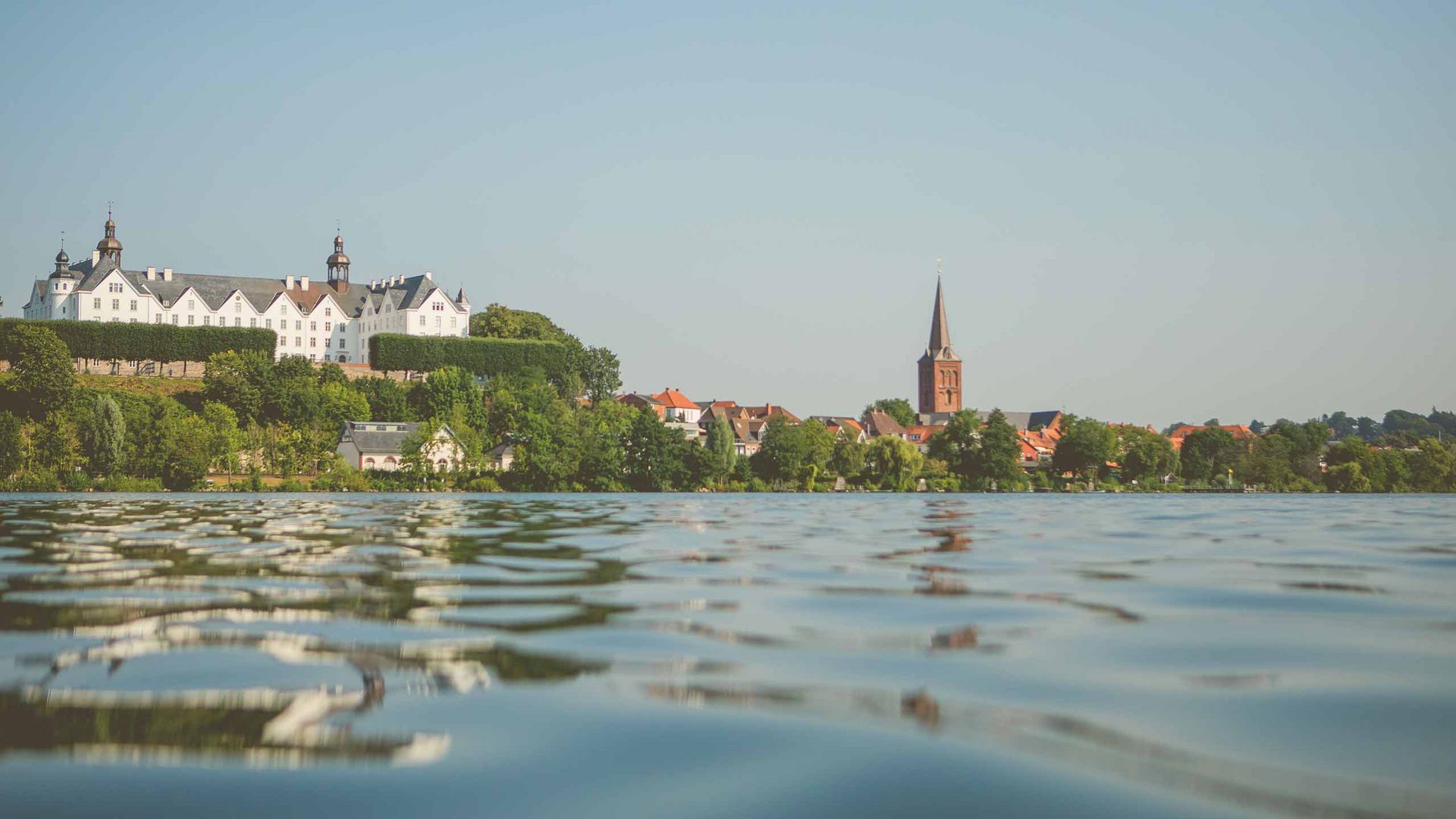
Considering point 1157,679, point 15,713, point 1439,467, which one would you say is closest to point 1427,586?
point 1157,679

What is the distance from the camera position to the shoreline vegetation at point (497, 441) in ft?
218

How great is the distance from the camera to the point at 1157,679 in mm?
6539

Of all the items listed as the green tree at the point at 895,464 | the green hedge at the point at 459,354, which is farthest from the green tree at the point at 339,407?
the green tree at the point at 895,464

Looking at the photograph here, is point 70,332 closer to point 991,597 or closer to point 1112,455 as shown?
point 1112,455

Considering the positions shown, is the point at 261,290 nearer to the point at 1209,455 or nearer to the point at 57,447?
the point at 57,447

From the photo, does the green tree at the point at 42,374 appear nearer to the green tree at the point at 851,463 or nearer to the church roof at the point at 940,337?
the green tree at the point at 851,463

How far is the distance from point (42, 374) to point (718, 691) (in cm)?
8222

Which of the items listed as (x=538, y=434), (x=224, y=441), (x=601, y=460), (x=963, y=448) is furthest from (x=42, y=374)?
(x=963, y=448)

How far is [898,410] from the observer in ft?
620

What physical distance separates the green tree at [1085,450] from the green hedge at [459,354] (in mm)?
46178

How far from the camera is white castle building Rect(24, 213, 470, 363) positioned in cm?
11652

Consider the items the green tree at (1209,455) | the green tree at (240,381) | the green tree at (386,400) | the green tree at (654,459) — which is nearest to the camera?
the green tree at (654,459)

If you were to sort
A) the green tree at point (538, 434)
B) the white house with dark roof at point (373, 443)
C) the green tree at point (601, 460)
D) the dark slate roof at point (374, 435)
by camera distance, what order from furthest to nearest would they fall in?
the dark slate roof at point (374, 435)
the white house with dark roof at point (373, 443)
the green tree at point (601, 460)
the green tree at point (538, 434)

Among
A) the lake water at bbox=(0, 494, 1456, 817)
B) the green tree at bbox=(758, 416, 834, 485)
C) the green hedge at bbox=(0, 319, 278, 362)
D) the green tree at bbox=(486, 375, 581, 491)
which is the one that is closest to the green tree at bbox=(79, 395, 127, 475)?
the green tree at bbox=(486, 375, 581, 491)
